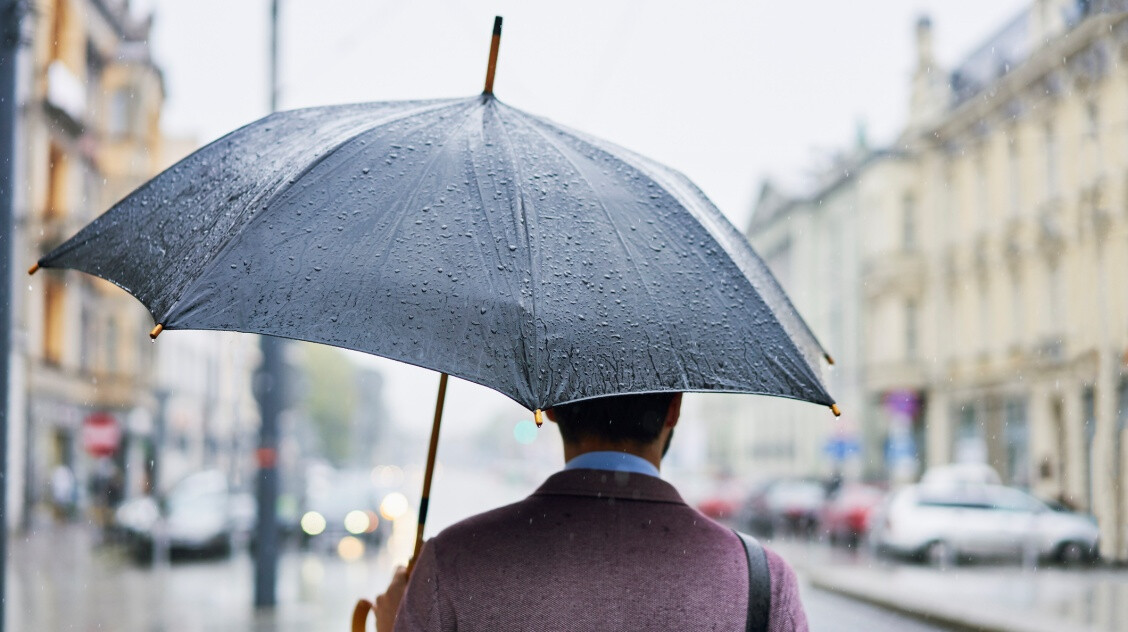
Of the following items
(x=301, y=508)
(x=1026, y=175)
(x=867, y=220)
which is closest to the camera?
(x=301, y=508)

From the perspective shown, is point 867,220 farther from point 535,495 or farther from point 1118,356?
point 535,495

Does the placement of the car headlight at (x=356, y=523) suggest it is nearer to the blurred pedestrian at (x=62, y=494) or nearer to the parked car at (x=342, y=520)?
the parked car at (x=342, y=520)

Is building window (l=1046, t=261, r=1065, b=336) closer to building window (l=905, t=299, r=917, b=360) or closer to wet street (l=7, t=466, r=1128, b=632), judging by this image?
building window (l=905, t=299, r=917, b=360)

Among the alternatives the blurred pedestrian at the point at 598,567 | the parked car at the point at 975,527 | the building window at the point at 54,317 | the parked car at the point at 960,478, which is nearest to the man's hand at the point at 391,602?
the blurred pedestrian at the point at 598,567

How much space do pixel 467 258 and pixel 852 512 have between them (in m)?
25.9

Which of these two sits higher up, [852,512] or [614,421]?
[614,421]

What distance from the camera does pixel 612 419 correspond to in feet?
7.72

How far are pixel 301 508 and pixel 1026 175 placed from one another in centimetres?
2028

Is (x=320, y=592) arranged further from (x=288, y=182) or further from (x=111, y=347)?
(x=111, y=347)

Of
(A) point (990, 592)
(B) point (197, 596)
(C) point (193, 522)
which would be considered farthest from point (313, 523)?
(A) point (990, 592)

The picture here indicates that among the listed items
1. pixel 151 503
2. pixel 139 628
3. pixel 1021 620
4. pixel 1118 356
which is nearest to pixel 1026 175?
pixel 1118 356

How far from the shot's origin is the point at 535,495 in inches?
88.6

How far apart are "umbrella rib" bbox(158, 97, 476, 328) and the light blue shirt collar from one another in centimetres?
75

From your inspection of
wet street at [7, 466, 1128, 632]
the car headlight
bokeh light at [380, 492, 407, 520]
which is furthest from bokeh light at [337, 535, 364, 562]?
bokeh light at [380, 492, 407, 520]
